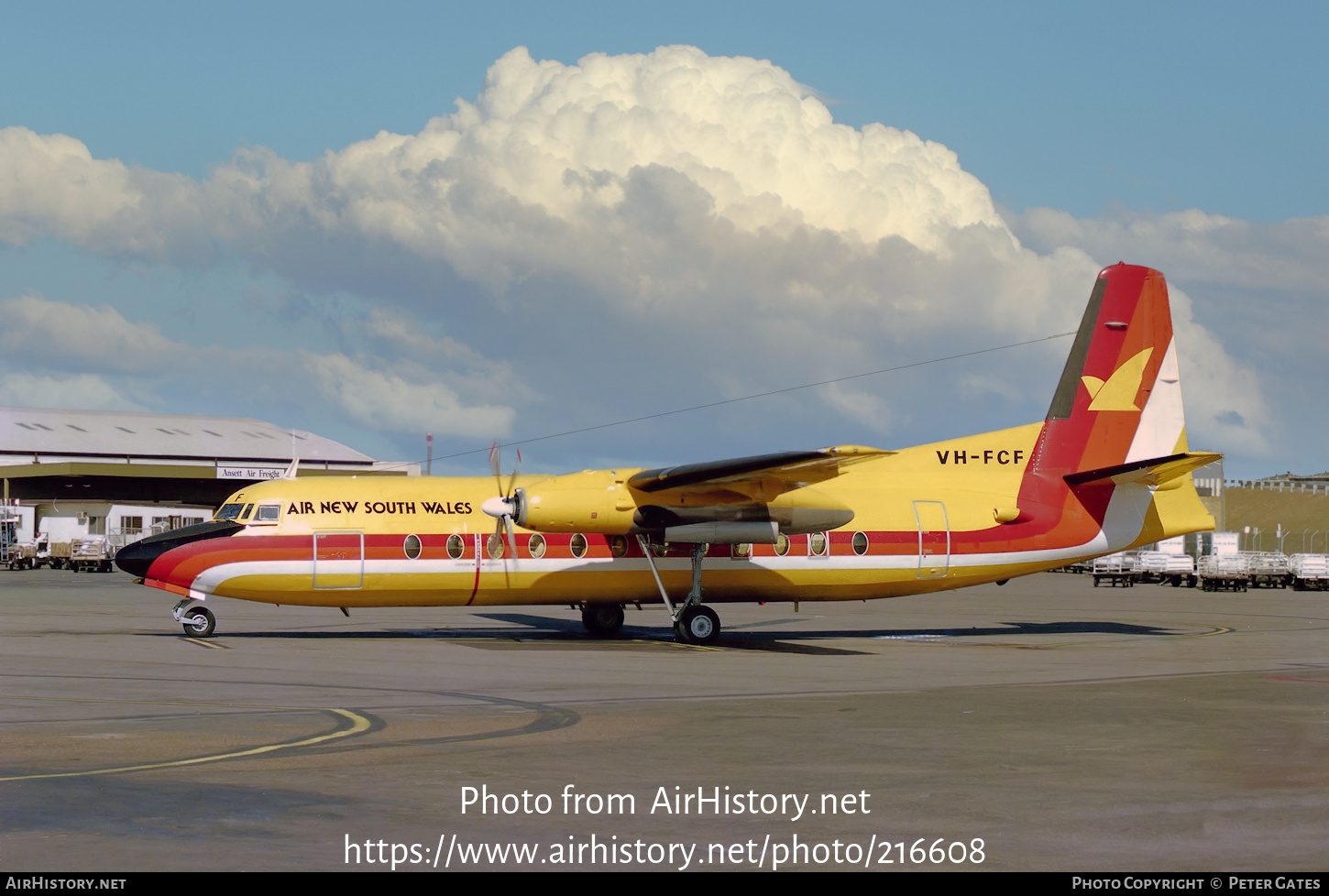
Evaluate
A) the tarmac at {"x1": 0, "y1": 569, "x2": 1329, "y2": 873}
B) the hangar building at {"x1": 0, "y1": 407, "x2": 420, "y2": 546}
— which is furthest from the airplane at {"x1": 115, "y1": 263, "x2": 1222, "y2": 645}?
the hangar building at {"x1": 0, "y1": 407, "x2": 420, "y2": 546}

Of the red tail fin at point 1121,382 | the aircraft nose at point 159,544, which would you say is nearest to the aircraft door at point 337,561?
the aircraft nose at point 159,544

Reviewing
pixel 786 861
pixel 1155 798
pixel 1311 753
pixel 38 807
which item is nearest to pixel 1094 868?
pixel 786 861

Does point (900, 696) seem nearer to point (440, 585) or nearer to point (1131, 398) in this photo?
point (440, 585)

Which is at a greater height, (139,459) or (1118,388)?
(139,459)

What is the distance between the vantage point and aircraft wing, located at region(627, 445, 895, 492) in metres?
22.7

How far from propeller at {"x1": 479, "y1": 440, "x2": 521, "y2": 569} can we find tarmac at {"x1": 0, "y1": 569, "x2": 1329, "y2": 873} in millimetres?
2320

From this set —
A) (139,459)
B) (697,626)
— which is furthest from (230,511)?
(139,459)

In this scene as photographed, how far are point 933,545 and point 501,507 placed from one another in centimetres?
970

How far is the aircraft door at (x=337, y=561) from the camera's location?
25.5 metres

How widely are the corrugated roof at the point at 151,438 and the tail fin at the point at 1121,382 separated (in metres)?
79.6

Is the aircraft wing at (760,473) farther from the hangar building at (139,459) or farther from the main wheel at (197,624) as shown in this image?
the hangar building at (139,459)

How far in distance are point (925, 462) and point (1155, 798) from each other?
19700mm

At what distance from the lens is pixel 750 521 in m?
25.5

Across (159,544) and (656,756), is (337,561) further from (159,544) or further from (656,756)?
(656,756)
